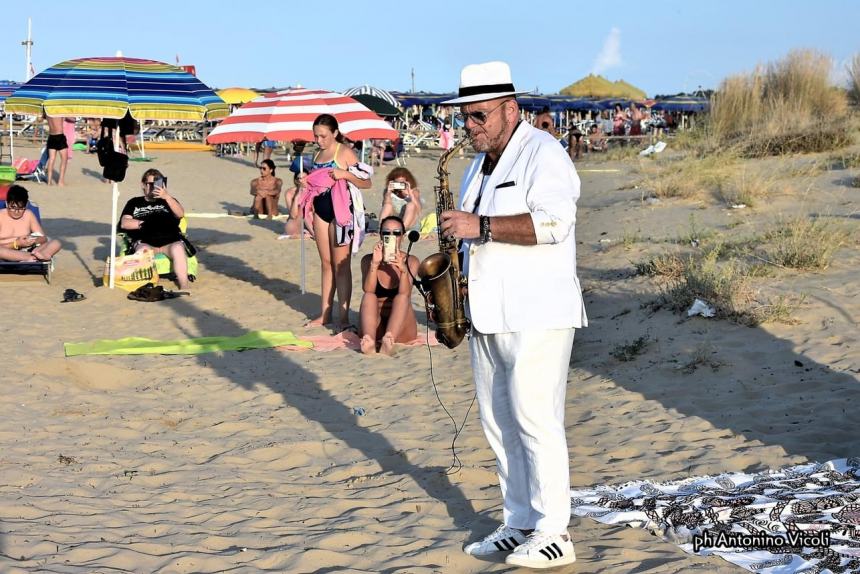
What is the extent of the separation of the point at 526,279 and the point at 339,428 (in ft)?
9.74

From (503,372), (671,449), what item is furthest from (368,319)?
(503,372)

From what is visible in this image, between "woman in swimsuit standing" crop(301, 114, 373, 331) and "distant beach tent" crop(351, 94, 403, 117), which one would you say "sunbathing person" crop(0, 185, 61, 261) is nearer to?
"woman in swimsuit standing" crop(301, 114, 373, 331)

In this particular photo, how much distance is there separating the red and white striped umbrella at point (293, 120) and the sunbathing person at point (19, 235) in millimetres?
2288

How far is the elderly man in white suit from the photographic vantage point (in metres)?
3.74

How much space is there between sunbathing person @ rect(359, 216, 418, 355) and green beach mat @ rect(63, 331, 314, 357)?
23.4 inches

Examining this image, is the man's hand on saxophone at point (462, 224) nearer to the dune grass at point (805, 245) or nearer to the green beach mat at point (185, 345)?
the green beach mat at point (185, 345)

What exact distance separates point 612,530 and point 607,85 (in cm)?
5999

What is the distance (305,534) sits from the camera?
14.8ft

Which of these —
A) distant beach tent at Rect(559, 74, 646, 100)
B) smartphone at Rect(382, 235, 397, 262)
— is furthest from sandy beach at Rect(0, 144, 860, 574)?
distant beach tent at Rect(559, 74, 646, 100)

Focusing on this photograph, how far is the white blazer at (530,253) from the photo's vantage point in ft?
12.2

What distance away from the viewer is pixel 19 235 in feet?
37.6

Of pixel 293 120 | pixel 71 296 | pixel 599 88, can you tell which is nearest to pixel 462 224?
pixel 293 120

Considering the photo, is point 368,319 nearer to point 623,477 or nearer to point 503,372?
point 623,477

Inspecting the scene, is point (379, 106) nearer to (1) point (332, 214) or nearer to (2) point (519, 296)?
(1) point (332, 214)
